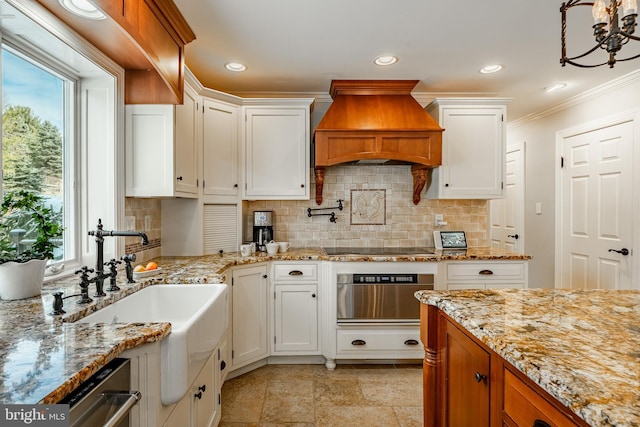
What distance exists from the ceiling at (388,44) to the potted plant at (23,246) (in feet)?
4.45

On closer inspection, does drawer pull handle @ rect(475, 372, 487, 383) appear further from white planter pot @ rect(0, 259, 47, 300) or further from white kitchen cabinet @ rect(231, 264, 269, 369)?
white kitchen cabinet @ rect(231, 264, 269, 369)

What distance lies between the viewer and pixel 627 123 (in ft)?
10.2

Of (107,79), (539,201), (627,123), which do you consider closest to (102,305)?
(107,79)

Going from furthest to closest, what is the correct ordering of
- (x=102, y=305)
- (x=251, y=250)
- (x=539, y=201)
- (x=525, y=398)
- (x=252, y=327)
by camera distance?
(x=539, y=201) < (x=251, y=250) < (x=252, y=327) < (x=102, y=305) < (x=525, y=398)

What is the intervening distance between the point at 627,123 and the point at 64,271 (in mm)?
4477

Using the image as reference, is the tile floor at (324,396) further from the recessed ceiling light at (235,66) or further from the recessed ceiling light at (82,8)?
the recessed ceiling light at (235,66)

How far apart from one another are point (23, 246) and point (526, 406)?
2127 mm

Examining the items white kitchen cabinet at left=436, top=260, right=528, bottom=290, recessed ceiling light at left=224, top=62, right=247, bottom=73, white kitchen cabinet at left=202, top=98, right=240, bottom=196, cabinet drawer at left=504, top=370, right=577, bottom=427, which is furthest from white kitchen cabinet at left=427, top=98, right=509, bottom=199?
cabinet drawer at left=504, top=370, right=577, bottom=427

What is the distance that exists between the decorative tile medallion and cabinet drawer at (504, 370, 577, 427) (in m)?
2.57

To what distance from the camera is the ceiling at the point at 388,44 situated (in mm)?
2068

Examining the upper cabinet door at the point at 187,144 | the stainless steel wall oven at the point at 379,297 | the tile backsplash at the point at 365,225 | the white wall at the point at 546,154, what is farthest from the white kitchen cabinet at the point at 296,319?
the white wall at the point at 546,154

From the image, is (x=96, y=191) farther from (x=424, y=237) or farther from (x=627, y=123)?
(x=627, y=123)

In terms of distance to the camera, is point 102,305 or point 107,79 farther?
point 107,79

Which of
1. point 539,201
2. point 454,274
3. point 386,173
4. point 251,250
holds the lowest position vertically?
point 454,274
